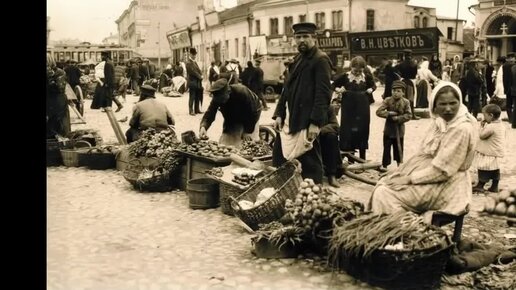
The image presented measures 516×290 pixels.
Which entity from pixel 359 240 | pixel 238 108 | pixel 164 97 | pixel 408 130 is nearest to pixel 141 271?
pixel 359 240

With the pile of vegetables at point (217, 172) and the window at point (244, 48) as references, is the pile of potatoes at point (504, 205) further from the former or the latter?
the window at point (244, 48)

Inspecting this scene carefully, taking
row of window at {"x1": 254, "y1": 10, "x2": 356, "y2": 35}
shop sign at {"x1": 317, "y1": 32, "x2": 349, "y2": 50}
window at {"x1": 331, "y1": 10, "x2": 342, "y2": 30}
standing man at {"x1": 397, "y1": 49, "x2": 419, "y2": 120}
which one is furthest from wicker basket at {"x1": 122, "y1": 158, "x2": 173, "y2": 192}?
window at {"x1": 331, "y1": 10, "x2": 342, "y2": 30}

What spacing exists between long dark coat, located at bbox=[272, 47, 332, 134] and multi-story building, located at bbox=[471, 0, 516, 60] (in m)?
31.9

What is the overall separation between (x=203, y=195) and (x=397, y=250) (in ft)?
10.4

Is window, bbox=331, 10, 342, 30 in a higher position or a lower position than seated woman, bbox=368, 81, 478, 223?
higher

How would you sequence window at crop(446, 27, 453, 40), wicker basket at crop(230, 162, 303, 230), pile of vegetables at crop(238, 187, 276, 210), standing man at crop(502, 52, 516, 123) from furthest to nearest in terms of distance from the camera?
window at crop(446, 27, 453, 40)
standing man at crop(502, 52, 516, 123)
pile of vegetables at crop(238, 187, 276, 210)
wicker basket at crop(230, 162, 303, 230)

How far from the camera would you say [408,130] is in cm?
1412

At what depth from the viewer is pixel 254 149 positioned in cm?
823

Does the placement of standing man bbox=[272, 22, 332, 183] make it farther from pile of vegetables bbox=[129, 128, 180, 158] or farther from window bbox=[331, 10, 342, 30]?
window bbox=[331, 10, 342, 30]

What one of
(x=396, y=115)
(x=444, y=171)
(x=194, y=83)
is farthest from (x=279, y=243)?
(x=194, y=83)

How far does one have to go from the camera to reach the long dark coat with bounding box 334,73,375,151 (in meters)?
9.32

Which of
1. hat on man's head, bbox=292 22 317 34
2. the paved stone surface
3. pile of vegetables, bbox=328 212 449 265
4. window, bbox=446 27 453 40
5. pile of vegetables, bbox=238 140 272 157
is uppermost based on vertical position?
window, bbox=446 27 453 40

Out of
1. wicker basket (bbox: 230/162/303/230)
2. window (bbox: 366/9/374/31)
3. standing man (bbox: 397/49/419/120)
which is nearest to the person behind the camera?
wicker basket (bbox: 230/162/303/230)

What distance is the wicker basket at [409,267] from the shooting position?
4309 mm
